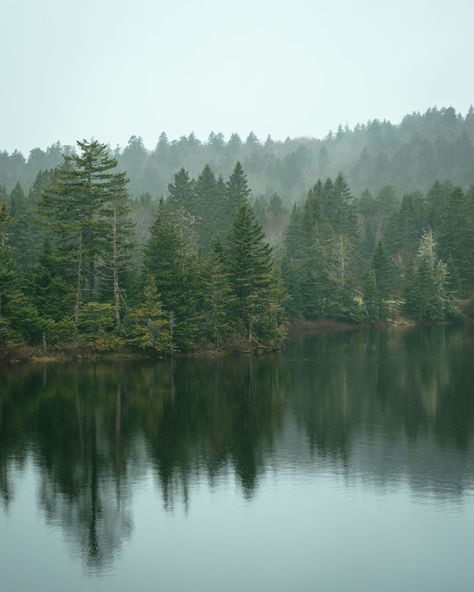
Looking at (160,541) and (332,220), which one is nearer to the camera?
(160,541)

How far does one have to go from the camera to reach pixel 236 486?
26078 millimetres

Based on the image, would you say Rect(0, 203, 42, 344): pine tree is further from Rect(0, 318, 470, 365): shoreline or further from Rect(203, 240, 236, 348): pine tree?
Rect(203, 240, 236, 348): pine tree

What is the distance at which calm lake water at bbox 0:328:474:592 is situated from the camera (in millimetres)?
19219

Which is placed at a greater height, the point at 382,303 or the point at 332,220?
the point at 332,220

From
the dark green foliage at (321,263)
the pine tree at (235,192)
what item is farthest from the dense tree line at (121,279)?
the pine tree at (235,192)

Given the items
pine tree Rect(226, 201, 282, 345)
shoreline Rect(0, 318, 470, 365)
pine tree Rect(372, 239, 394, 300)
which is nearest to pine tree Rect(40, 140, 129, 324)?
shoreline Rect(0, 318, 470, 365)

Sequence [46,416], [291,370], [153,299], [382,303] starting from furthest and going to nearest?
1. [382,303]
2. [153,299]
3. [291,370]
4. [46,416]

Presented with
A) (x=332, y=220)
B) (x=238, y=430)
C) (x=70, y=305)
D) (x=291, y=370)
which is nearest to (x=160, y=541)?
(x=238, y=430)

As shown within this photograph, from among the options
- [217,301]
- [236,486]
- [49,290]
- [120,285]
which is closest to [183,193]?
[120,285]

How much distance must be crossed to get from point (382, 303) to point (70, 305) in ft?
189

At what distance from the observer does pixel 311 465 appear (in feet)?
94.6

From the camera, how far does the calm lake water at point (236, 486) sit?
19219 millimetres

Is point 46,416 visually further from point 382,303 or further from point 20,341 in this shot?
point 382,303

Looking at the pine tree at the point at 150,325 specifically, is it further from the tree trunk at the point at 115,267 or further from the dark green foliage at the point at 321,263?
the dark green foliage at the point at 321,263
